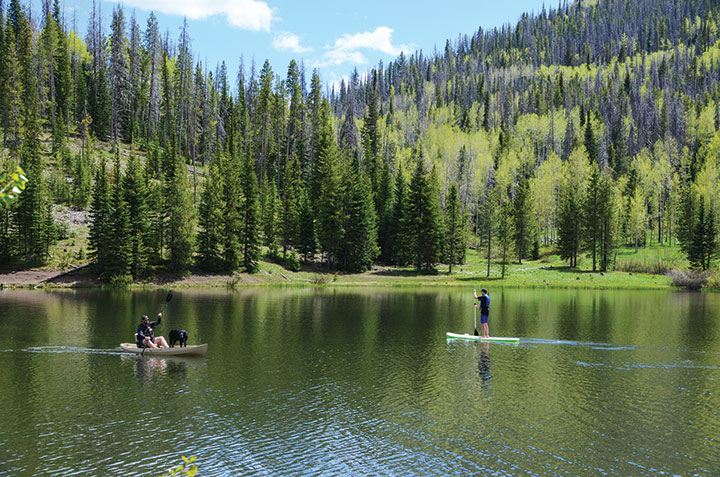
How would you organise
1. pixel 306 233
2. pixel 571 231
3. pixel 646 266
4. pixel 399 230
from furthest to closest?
pixel 571 231 < pixel 399 230 < pixel 646 266 < pixel 306 233

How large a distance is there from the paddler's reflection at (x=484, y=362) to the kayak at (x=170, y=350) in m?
13.8

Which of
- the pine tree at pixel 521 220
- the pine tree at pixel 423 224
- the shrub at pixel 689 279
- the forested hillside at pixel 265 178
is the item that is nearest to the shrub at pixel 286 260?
the forested hillside at pixel 265 178

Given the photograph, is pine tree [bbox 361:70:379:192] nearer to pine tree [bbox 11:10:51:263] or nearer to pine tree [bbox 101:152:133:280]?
pine tree [bbox 101:152:133:280]

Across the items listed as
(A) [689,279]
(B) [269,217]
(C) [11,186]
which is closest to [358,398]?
(C) [11,186]

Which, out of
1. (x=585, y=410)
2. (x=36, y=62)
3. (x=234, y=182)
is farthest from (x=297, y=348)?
(x=36, y=62)

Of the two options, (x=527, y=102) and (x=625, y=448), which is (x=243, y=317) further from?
(x=527, y=102)

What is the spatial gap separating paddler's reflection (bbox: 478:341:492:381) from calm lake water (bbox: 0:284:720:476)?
15 cm

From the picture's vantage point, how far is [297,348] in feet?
98.5

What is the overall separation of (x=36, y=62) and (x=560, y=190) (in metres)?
114

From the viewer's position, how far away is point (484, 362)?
27.9 meters

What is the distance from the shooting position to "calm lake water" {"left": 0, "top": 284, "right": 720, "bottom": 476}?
594 inches

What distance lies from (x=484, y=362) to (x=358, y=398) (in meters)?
9.59

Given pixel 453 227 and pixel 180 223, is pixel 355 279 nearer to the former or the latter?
pixel 453 227

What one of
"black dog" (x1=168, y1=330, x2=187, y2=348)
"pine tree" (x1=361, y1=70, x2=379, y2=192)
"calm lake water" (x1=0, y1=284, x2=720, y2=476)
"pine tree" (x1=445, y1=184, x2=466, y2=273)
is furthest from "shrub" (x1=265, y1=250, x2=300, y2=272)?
"black dog" (x1=168, y1=330, x2=187, y2=348)
